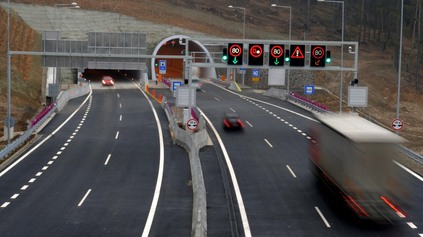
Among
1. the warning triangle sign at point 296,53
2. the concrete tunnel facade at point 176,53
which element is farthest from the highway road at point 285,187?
the concrete tunnel facade at point 176,53

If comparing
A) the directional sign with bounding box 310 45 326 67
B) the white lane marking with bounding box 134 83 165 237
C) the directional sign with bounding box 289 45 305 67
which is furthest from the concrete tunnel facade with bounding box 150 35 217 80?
the directional sign with bounding box 310 45 326 67

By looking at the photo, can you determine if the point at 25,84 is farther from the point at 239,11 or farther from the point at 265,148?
the point at 239,11

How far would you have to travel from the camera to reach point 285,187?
101 feet

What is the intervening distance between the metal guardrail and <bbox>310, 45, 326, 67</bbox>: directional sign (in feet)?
67.3

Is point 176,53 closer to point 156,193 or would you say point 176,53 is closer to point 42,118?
point 42,118

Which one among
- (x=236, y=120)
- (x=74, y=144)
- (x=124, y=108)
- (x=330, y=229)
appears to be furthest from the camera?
(x=124, y=108)

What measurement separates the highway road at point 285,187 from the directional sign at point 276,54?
5.56 m

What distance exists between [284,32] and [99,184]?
112m

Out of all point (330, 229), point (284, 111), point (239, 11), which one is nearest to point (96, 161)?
point (330, 229)

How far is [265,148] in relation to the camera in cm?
4256

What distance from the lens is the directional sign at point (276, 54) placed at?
4350 centimetres

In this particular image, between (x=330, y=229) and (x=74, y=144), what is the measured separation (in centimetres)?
2598

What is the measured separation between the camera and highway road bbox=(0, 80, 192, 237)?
24344mm

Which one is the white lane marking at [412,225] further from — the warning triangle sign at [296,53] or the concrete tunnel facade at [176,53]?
the concrete tunnel facade at [176,53]
